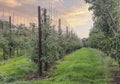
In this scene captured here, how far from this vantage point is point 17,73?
31.1 m

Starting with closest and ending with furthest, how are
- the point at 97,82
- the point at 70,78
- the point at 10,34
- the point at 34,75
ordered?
the point at 97,82
the point at 70,78
the point at 34,75
the point at 10,34

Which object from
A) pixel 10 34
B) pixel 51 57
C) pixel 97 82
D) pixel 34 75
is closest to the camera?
pixel 97 82

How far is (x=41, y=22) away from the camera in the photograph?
113ft

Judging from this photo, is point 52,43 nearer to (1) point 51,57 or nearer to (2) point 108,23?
(1) point 51,57

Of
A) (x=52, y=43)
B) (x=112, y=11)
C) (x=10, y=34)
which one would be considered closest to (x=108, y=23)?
(x=112, y=11)

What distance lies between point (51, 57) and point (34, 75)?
3.14 metres

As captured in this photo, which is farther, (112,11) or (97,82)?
(112,11)

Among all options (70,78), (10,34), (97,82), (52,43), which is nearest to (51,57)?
(52,43)

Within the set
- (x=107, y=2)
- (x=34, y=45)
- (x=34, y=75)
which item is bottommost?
(x=34, y=75)

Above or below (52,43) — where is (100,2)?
above

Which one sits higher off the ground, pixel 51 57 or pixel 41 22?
pixel 41 22

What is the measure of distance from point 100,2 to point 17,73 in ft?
36.2

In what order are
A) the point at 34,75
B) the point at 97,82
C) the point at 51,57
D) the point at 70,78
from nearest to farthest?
1. the point at 97,82
2. the point at 70,78
3. the point at 34,75
4. the point at 51,57

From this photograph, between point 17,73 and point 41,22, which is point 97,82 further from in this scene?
point 41,22
